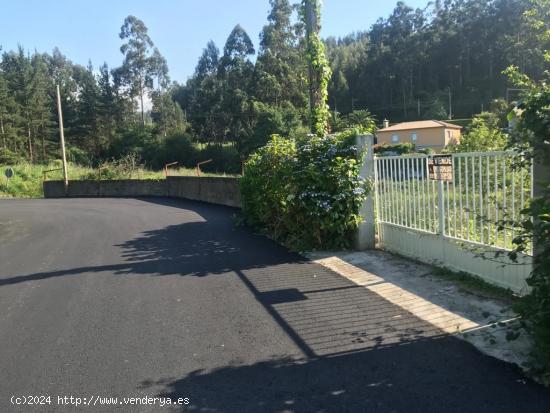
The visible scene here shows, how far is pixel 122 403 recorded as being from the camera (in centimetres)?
346

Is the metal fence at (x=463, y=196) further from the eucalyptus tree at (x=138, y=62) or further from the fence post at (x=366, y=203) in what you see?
the eucalyptus tree at (x=138, y=62)

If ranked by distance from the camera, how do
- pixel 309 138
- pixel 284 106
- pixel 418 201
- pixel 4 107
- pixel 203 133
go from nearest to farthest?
pixel 418 201, pixel 309 138, pixel 4 107, pixel 284 106, pixel 203 133

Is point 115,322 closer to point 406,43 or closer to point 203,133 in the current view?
point 203,133

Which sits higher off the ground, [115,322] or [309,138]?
[309,138]

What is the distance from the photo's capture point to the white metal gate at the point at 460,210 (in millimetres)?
5180

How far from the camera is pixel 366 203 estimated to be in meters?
8.31

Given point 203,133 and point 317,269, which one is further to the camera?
point 203,133

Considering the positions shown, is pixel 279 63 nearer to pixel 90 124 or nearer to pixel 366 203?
pixel 90 124

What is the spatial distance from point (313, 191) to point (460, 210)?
115 inches

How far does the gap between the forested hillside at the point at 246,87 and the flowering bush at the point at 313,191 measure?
28822 millimetres

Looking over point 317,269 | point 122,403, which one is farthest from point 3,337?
point 317,269

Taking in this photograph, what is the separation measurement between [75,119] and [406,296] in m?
70.6

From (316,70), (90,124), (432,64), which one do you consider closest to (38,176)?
(90,124)

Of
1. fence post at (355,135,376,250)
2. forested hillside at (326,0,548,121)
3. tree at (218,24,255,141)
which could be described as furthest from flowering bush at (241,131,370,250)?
forested hillside at (326,0,548,121)
